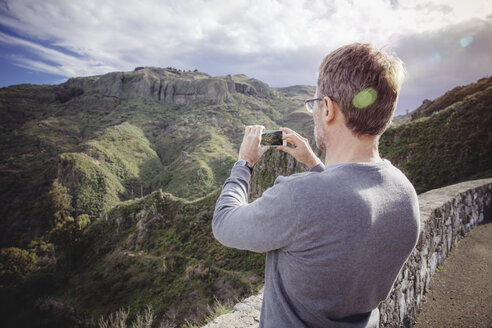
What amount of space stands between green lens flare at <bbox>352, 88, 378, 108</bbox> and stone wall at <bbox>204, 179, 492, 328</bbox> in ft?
8.49

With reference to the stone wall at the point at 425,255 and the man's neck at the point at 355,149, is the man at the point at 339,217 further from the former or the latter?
the stone wall at the point at 425,255

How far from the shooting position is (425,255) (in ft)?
12.5

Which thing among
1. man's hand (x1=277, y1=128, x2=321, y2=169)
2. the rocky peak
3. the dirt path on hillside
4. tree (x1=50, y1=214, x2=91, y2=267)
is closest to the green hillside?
the dirt path on hillside

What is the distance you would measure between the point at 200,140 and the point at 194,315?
3274 inches

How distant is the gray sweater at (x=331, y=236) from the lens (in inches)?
34.7

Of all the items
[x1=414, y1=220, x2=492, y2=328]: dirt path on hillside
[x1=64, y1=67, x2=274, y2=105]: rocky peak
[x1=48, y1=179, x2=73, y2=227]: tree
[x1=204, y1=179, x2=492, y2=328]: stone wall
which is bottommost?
[x1=48, y1=179, x2=73, y2=227]: tree

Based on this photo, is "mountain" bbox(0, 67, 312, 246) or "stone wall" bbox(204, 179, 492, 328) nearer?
"stone wall" bbox(204, 179, 492, 328)

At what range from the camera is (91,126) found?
357 ft

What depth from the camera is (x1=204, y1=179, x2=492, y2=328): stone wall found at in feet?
10.1

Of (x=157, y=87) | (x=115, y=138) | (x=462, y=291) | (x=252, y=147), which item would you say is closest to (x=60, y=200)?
(x=115, y=138)

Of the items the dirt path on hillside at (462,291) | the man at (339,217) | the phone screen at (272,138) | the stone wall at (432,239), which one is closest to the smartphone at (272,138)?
the phone screen at (272,138)

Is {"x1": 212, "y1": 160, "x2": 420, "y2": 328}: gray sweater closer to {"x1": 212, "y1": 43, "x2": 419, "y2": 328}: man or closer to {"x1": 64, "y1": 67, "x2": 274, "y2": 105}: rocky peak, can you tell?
{"x1": 212, "y1": 43, "x2": 419, "y2": 328}: man

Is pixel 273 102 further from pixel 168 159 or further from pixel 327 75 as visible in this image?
pixel 327 75

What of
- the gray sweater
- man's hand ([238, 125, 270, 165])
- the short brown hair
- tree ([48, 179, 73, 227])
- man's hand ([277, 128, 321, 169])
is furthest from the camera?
tree ([48, 179, 73, 227])
